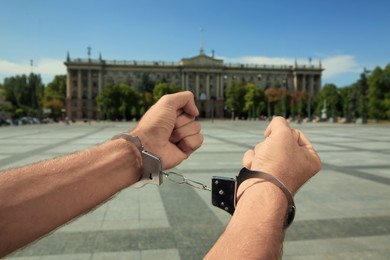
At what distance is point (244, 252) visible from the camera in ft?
3.72

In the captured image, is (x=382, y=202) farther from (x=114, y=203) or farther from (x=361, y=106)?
(x=361, y=106)

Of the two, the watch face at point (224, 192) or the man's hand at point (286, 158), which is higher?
the man's hand at point (286, 158)

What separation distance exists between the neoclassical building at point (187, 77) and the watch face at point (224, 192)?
105875 millimetres

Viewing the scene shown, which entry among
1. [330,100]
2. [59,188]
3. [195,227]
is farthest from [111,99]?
[59,188]

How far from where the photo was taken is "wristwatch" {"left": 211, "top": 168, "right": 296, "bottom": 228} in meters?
1.39

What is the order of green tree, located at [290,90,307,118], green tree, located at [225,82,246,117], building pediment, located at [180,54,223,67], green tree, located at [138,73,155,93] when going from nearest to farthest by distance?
green tree, located at [290,90,307,118] < green tree, located at [225,82,246,117] < green tree, located at [138,73,155,93] < building pediment, located at [180,54,223,67]

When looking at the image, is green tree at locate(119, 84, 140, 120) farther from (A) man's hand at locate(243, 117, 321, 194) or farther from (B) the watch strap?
(B) the watch strap

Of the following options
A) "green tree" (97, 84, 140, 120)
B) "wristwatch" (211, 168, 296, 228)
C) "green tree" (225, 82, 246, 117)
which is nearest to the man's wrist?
"wristwatch" (211, 168, 296, 228)

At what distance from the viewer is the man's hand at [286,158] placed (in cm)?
148

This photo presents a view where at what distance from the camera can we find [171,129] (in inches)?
87.5

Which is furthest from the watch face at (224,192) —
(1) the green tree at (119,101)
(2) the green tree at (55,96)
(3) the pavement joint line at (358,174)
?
(2) the green tree at (55,96)

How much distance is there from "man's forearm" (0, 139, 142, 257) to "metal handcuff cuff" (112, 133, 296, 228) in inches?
1.5

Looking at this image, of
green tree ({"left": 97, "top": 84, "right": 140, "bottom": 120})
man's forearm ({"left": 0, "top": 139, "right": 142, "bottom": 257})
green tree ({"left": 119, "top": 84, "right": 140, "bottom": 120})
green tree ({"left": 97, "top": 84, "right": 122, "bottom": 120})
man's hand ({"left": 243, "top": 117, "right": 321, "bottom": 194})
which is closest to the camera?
man's forearm ({"left": 0, "top": 139, "right": 142, "bottom": 257})

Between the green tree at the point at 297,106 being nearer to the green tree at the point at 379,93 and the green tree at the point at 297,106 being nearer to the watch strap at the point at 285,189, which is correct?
the green tree at the point at 379,93
